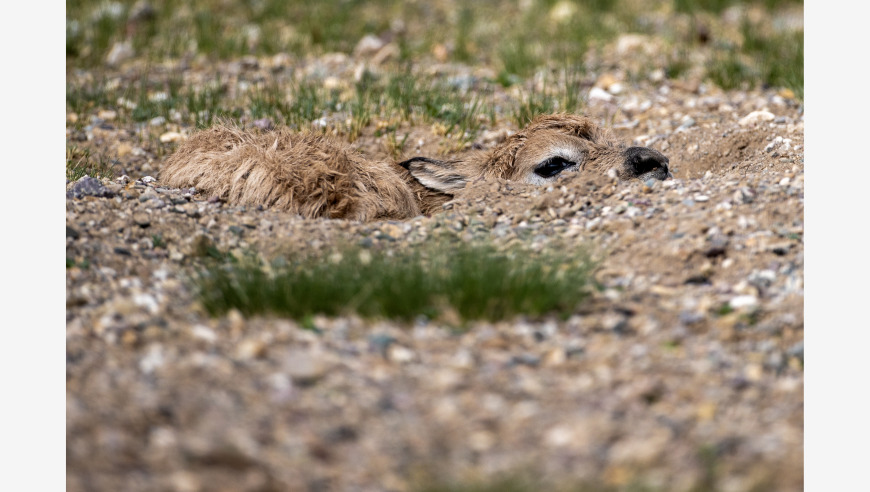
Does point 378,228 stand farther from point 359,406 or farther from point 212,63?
point 212,63

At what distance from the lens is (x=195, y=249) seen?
4.71 meters

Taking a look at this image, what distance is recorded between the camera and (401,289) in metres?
3.81

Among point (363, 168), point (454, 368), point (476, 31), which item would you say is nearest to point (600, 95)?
point (476, 31)

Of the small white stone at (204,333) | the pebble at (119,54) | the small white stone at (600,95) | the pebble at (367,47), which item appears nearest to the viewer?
the small white stone at (204,333)

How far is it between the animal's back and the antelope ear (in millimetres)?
372

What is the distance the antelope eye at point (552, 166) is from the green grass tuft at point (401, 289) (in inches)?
99.3

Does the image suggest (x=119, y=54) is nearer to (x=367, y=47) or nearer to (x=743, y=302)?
(x=367, y=47)

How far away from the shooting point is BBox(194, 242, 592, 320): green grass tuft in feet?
12.4

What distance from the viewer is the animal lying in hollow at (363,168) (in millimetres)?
5695

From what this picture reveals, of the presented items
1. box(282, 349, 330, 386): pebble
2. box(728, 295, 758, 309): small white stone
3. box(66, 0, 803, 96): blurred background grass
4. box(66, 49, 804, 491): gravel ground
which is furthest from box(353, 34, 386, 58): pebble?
box(282, 349, 330, 386): pebble

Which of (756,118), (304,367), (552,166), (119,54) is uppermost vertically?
(119,54)

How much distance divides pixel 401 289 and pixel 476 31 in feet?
28.1

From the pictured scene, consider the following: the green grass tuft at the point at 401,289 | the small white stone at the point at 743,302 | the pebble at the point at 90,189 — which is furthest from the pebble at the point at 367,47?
the small white stone at the point at 743,302

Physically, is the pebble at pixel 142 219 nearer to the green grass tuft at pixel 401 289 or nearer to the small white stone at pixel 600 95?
the green grass tuft at pixel 401 289
